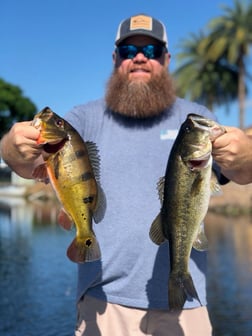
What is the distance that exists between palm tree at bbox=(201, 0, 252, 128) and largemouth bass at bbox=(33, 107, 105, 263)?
108ft

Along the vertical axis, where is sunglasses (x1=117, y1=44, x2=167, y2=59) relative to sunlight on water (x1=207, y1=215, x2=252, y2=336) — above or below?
above

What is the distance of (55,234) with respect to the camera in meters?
21.0

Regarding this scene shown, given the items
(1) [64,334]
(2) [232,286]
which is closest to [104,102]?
(1) [64,334]

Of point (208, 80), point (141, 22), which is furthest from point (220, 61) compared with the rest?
point (141, 22)

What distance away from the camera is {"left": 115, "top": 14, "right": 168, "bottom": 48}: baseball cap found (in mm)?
3473

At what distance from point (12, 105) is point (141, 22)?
7064cm

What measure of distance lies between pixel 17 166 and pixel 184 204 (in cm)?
100

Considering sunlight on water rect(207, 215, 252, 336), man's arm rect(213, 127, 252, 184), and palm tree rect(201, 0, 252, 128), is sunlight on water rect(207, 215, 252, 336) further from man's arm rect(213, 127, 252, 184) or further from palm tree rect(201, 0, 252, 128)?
palm tree rect(201, 0, 252, 128)

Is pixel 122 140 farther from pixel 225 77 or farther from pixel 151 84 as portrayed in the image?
Result: pixel 225 77

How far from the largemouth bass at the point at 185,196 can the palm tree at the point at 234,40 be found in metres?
32.8

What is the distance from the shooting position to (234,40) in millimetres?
36312

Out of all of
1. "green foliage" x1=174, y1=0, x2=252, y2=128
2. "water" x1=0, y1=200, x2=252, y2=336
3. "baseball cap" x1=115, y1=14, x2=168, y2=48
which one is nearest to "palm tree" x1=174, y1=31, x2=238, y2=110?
"green foliage" x1=174, y1=0, x2=252, y2=128

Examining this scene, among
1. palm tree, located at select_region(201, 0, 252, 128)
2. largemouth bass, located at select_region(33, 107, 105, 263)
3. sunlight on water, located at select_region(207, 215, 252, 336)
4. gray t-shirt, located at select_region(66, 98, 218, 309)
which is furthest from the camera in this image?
palm tree, located at select_region(201, 0, 252, 128)

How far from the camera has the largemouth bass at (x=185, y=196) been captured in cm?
249
